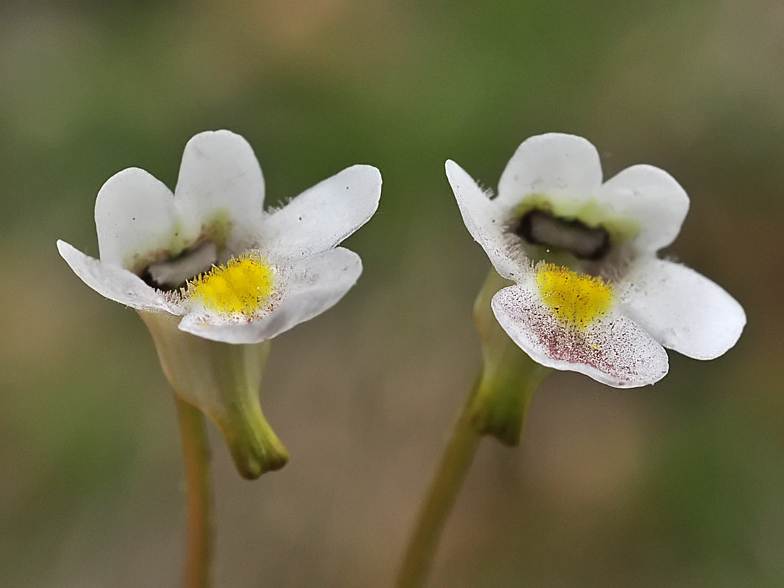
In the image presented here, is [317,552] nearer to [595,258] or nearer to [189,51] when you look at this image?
[595,258]

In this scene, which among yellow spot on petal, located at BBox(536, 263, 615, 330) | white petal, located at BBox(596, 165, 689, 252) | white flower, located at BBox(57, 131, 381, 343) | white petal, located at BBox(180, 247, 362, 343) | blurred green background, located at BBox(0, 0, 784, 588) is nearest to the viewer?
white petal, located at BBox(180, 247, 362, 343)

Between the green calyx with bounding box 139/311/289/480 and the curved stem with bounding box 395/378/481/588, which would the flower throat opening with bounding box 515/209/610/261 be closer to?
the curved stem with bounding box 395/378/481/588

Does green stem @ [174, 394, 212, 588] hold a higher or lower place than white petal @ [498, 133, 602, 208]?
lower

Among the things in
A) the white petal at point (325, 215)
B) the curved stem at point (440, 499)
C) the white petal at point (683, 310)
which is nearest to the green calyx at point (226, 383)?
the white petal at point (325, 215)

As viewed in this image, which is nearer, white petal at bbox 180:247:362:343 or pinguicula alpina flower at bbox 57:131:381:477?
white petal at bbox 180:247:362:343

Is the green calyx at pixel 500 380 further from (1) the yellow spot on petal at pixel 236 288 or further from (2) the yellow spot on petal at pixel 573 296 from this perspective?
(1) the yellow spot on petal at pixel 236 288

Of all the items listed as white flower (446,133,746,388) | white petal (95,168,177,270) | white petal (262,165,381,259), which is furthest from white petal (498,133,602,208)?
white petal (95,168,177,270)

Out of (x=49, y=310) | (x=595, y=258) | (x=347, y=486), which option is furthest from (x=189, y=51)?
(x=595, y=258)
